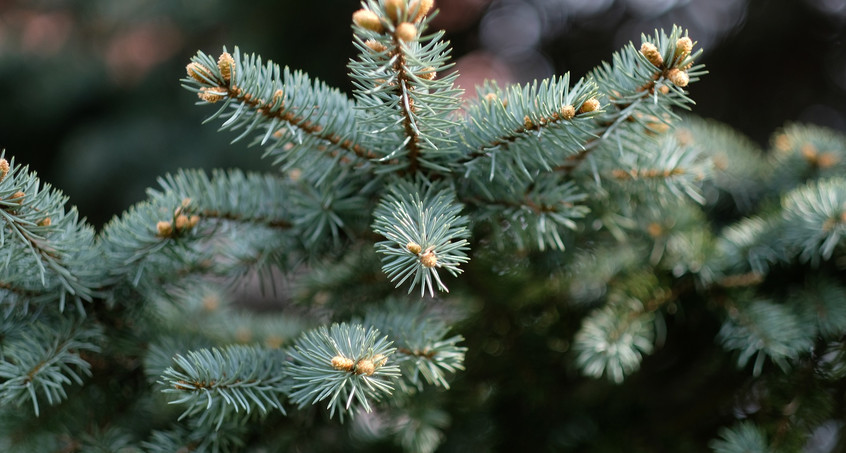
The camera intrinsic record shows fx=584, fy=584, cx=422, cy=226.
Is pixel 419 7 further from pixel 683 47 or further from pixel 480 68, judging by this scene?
pixel 480 68

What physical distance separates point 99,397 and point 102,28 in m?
1.87

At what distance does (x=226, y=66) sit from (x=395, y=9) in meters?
0.12

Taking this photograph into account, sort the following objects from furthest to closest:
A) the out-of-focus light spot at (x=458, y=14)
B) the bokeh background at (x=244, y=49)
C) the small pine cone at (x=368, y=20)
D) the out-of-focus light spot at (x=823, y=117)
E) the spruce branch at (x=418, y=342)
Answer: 1. the out-of-focus light spot at (x=458, y=14)
2. the bokeh background at (x=244, y=49)
3. the out-of-focus light spot at (x=823, y=117)
4. the spruce branch at (x=418, y=342)
5. the small pine cone at (x=368, y=20)

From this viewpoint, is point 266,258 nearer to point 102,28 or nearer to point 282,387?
point 282,387

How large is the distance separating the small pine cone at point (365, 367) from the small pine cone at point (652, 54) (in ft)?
0.83

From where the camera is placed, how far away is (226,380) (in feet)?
1.27

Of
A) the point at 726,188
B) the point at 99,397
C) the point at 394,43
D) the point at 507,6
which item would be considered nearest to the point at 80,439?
the point at 99,397

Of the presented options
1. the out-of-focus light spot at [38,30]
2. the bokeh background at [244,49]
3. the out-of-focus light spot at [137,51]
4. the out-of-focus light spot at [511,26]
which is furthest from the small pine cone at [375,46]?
the out-of-focus light spot at [38,30]

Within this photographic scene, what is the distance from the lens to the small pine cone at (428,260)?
33cm

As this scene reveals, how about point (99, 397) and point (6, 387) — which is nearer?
point (6, 387)

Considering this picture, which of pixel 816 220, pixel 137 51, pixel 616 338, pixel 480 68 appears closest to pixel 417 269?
pixel 616 338

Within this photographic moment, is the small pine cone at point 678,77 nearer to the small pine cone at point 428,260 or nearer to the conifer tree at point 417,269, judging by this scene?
the conifer tree at point 417,269

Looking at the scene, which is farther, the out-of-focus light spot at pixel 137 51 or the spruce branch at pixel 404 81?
the out-of-focus light spot at pixel 137 51

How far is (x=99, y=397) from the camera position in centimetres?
49
